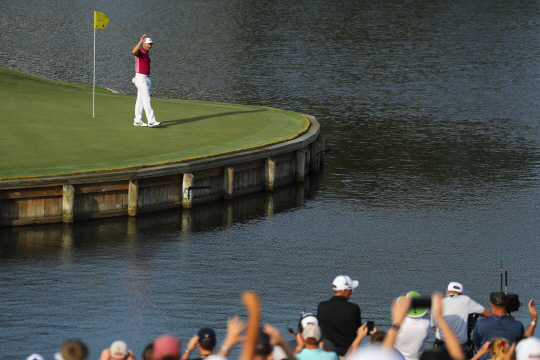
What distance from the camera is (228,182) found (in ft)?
73.6

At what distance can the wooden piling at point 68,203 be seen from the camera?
19.2m

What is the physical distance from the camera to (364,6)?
302ft

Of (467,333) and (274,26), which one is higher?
(274,26)

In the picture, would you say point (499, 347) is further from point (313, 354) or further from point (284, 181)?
point (284, 181)

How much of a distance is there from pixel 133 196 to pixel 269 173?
4592 mm

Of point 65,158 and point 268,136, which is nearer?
point 65,158

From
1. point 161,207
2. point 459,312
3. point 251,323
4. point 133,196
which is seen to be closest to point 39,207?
point 133,196

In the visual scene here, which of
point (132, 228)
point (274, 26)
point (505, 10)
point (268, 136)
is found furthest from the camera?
point (505, 10)

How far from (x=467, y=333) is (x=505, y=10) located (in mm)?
83062

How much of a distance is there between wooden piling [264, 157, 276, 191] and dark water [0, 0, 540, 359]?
344 mm

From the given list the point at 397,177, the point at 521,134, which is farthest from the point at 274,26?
the point at 397,177

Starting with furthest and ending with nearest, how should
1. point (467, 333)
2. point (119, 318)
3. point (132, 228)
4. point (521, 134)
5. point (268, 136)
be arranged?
point (521, 134)
point (268, 136)
point (132, 228)
point (119, 318)
point (467, 333)

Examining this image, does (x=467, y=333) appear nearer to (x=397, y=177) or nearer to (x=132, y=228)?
(x=132, y=228)

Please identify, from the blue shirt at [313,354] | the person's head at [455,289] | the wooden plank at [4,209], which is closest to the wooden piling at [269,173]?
the wooden plank at [4,209]
